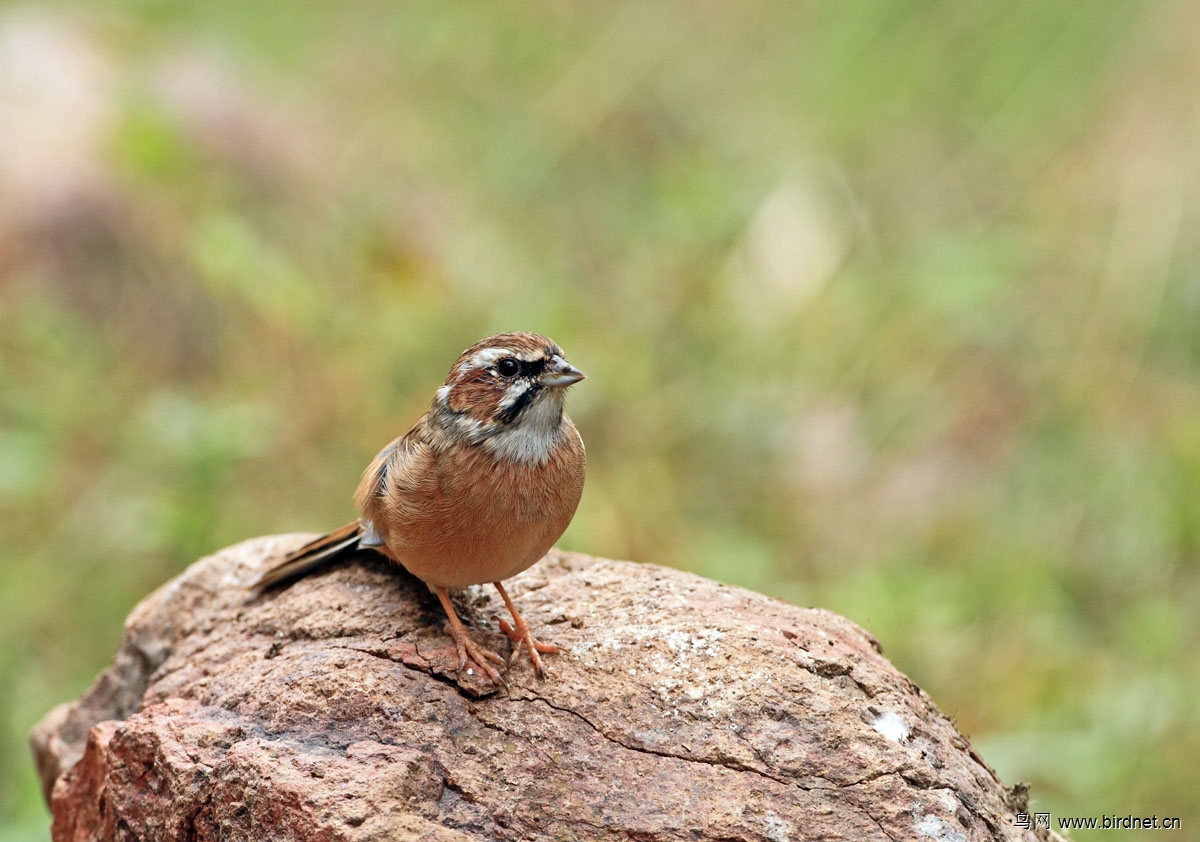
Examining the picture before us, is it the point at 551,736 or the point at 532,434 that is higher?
the point at 532,434

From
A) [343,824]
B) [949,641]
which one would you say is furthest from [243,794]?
[949,641]

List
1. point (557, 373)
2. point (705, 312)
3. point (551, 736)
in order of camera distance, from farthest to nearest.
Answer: point (705, 312) → point (557, 373) → point (551, 736)

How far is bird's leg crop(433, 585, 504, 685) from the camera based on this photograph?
4366 mm

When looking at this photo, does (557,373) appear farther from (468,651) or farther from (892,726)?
(892,726)

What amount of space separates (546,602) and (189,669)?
1.39m

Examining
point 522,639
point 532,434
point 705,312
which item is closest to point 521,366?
point 532,434

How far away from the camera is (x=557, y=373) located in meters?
4.68

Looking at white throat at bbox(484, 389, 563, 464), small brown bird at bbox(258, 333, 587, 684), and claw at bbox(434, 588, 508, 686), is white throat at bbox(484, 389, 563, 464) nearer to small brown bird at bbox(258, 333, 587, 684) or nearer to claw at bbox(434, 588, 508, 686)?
small brown bird at bbox(258, 333, 587, 684)

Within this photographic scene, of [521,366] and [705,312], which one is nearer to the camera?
[521,366]

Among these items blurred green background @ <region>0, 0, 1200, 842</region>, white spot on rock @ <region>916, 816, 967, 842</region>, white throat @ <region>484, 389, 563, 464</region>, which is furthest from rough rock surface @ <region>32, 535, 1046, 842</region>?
blurred green background @ <region>0, 0, 1200, 842</region>

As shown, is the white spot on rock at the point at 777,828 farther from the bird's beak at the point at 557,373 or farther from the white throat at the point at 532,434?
the bird's beak at the point at 557,373

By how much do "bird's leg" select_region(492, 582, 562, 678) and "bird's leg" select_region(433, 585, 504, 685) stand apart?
8 centimetres

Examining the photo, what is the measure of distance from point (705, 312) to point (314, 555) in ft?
17.8

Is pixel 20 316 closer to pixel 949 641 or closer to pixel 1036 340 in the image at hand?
pixel 949 641
